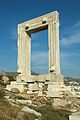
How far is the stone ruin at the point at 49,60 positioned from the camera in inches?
644

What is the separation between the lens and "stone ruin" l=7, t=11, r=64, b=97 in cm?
1636

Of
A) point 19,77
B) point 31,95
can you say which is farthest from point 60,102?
point 19,77

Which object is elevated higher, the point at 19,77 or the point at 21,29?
the point at 21,29

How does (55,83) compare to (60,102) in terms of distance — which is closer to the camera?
(60,102)

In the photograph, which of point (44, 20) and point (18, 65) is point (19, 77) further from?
point (44, 20)

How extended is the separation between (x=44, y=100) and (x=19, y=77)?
458cm

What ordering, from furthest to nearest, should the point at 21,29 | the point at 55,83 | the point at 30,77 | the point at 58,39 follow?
the point at 21,29 < the point at 30,77 < the point at 58,39 < the point at 55,83

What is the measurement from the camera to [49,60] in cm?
1742

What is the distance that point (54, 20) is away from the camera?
1725 cm

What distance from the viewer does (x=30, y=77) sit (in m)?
18.6

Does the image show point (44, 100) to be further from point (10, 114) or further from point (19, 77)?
point (10, 114)

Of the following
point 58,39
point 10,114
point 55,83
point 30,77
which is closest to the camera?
point 10,114

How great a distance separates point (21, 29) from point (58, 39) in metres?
→ 4.31

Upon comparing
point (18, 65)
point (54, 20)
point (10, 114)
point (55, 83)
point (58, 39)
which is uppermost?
point (54, 20)
